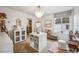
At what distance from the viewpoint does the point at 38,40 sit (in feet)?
6.18

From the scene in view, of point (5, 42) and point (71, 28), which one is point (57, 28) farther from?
point (5, 42)

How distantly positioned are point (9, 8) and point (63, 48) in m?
1.09

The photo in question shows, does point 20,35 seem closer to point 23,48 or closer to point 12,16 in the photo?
point 23,48

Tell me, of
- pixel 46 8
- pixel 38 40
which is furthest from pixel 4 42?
pixel 46 8

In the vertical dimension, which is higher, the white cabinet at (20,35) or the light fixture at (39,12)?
the light fixture at (39,12)

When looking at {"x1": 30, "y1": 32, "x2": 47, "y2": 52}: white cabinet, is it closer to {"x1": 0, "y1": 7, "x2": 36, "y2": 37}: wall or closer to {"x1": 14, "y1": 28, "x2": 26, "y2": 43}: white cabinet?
{"x1": 14, "y1": 28, "x2": 26, "y2": 43}: white cabinet

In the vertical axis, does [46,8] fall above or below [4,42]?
above

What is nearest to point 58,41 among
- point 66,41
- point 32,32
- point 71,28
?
point 66,41

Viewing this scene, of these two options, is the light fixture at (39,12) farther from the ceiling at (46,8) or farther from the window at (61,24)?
the window at (61,24)

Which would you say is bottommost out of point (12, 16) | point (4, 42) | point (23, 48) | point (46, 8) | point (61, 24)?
point (23, 48)

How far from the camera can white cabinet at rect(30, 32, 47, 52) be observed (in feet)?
6.16

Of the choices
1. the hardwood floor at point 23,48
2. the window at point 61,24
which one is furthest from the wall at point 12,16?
the window at point 61,24

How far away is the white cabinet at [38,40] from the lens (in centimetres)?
188

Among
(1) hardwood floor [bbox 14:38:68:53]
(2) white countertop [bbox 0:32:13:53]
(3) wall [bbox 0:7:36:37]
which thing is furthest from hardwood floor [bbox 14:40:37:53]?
(3) wall [bbox 0:7:36:37]
